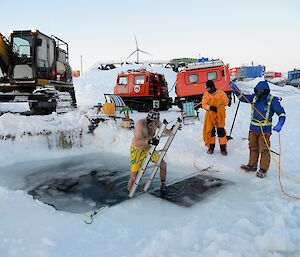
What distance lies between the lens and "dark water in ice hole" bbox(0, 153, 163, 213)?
15.9ft

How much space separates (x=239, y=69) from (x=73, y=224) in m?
40.5

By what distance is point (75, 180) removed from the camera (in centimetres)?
594

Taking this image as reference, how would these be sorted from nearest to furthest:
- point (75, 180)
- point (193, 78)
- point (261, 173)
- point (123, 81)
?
point (261, 173)
point (75, 180)
point (193, 78)
point (123, 81)

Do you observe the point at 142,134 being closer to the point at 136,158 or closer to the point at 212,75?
the point at 136,158

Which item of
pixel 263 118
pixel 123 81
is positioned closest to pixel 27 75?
pixel 123 81

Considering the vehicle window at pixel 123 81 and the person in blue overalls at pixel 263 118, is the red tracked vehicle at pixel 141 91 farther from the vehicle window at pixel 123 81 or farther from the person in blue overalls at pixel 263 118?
the person in blue overalls at pixel 263 118

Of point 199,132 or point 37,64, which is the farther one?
point 37,64

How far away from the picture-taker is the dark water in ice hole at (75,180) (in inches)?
191

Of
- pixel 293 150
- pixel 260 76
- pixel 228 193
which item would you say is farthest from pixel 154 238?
pixel 260 76

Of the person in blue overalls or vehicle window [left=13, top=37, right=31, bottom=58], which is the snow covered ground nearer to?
the person in blue overalls

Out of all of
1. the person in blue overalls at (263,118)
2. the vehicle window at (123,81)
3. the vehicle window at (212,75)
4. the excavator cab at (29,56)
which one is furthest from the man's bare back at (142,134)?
the vehicle window at (123,81)

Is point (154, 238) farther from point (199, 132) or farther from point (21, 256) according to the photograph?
point (199, 132)

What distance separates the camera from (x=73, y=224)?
3.71 m

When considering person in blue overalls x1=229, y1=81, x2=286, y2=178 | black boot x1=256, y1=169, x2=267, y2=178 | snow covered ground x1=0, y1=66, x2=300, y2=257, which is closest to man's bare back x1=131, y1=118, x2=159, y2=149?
snow covered ground x1=0, y1=66, x2=300, y2=257
